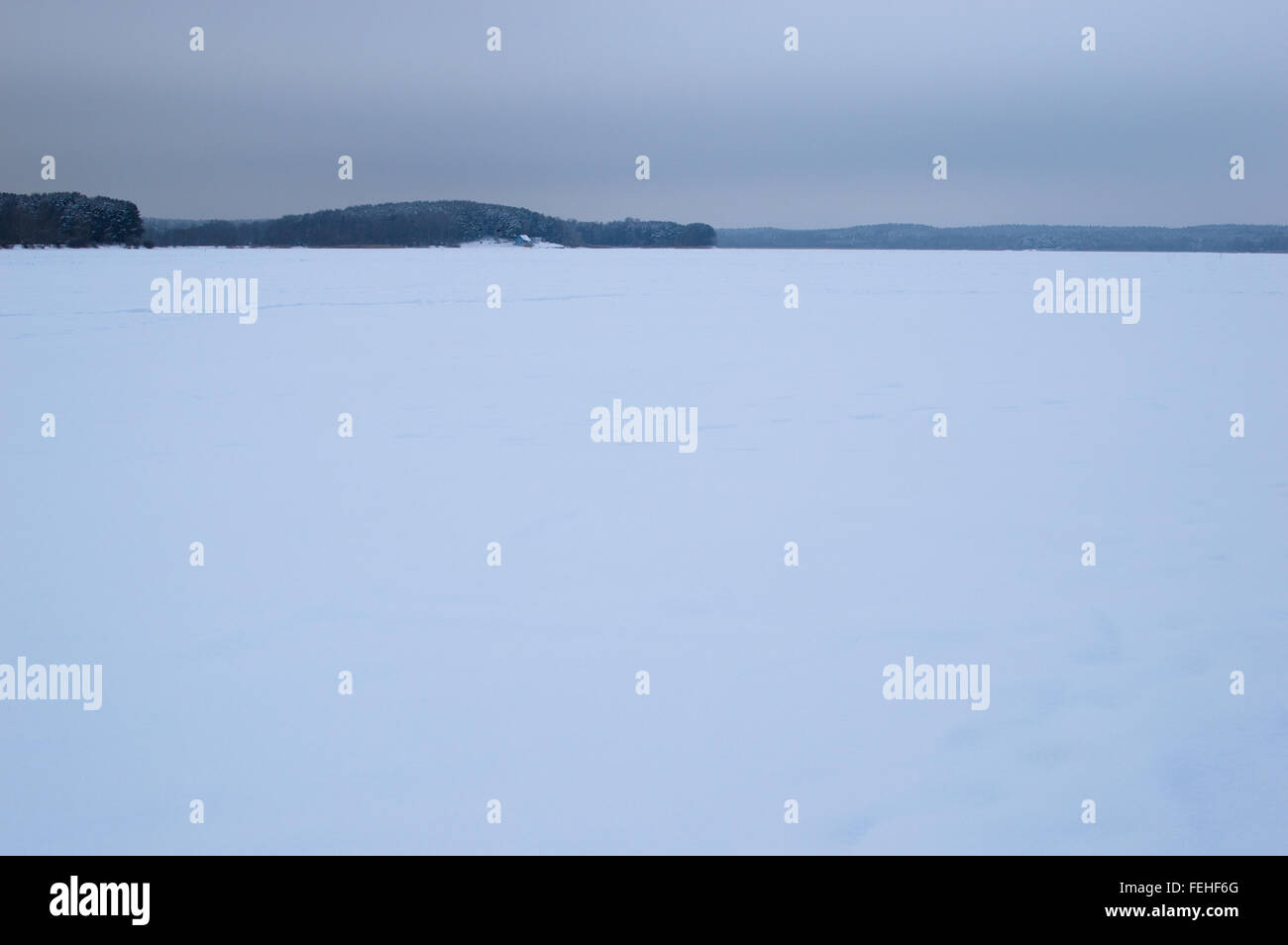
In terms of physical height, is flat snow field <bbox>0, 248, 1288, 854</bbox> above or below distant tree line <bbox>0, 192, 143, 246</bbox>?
below

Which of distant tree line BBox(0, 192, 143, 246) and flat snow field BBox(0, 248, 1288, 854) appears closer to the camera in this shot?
flat snow field BBox(0, 248, 1288, 854)

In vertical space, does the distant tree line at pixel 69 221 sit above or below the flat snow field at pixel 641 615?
above

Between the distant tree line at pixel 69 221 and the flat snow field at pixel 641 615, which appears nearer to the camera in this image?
the flat snow field at pixel 641 615

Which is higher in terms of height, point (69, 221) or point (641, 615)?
point (69, 221)

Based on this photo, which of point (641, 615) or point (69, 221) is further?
point (69, 221)
